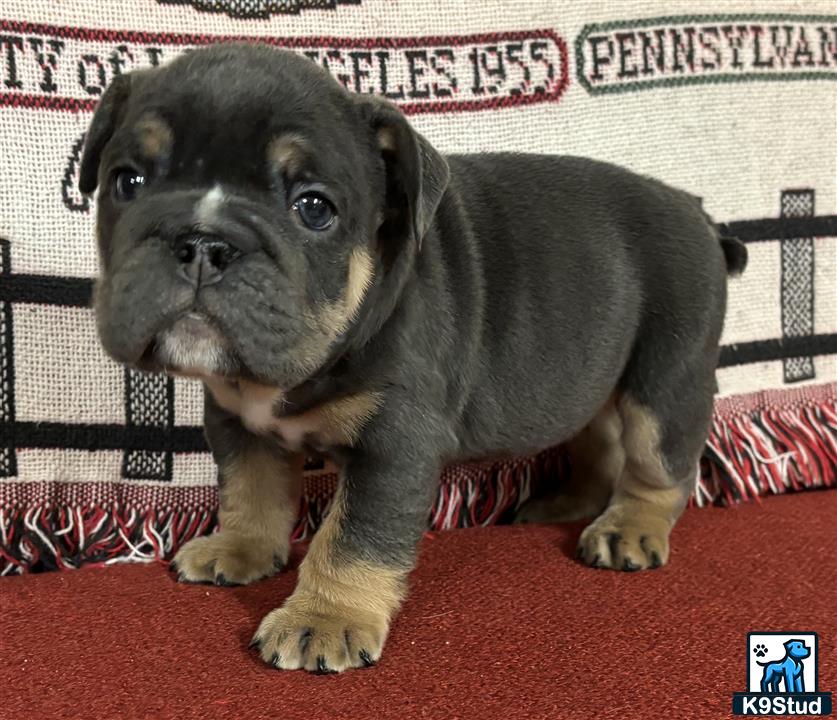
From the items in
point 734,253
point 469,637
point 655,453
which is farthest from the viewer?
point 734,253

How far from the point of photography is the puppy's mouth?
5.60 ft

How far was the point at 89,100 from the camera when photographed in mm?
2674

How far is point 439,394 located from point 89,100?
4.48 ft

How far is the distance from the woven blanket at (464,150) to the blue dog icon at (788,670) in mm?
1174

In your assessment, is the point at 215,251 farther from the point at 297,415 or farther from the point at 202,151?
the point at 297,415

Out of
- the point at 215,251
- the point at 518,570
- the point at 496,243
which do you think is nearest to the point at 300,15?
the point at 496,243

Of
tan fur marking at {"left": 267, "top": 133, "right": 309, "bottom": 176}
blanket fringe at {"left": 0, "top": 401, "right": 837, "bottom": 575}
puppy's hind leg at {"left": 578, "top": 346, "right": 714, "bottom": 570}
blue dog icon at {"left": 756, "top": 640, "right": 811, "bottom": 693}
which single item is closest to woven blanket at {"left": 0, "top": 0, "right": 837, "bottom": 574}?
blanket fringe at {"left": 0, "top": 401, "right": 837, "bottom": 575}

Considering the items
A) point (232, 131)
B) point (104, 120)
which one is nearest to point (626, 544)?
point (232, 131)

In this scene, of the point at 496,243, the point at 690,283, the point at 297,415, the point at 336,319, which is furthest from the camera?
the point at 690,283

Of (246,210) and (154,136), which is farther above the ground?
(154,136)

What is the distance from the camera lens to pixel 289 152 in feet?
5.91

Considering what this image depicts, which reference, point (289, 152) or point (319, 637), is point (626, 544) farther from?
point (289, 152)

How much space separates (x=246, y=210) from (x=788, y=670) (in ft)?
4.50

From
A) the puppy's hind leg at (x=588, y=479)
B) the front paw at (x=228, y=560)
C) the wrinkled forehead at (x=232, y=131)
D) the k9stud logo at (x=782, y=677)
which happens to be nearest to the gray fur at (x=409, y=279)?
the wrinkled forehead at (x=232, y=131)
